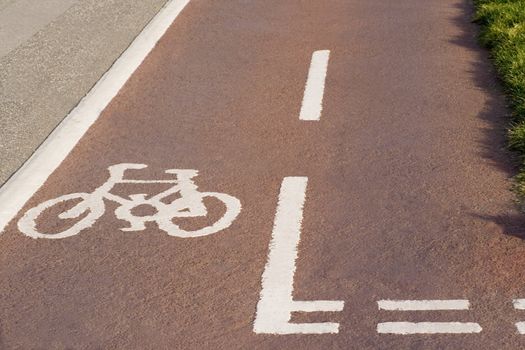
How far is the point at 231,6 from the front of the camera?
13805 mm

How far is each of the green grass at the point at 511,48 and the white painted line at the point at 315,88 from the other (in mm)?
1693

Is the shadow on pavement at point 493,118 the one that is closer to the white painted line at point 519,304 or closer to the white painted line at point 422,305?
the white painted line at point 519,304

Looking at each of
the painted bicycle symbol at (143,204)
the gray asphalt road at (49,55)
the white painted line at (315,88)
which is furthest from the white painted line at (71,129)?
the white painted line at (315,88)

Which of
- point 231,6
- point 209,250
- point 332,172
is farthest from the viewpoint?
point 231,6

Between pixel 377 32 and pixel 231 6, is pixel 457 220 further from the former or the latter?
pixel 231 6

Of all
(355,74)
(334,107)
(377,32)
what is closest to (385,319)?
(334,107)

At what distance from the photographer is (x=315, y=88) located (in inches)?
399

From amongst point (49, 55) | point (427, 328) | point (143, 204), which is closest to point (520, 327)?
point (427, 328)

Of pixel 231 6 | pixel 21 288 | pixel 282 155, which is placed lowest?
pixel 231 6

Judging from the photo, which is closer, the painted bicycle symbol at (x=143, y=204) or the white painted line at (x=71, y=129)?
the painted bicycle symbol at (x=143, y=204)

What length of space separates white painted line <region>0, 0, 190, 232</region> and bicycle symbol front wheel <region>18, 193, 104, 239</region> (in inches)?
4.9

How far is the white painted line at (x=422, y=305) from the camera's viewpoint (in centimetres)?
573

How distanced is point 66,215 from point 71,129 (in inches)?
74.6

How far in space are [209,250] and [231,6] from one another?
7.73 m
